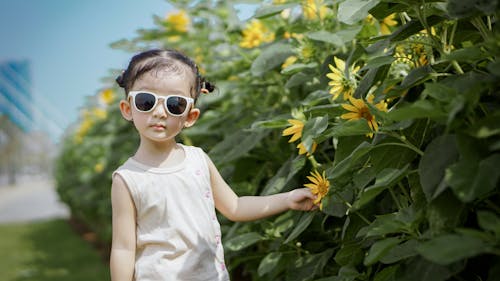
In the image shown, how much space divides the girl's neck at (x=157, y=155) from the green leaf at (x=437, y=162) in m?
0.71

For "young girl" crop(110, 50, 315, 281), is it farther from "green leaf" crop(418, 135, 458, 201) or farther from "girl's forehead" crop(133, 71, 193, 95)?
"green leaf" crop(418, 135, 458, 201)

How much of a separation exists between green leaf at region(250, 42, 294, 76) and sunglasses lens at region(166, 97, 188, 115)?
20.9 inches

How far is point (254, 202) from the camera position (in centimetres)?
193

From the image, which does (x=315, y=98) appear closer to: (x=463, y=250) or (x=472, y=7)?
(x=472, y=7)

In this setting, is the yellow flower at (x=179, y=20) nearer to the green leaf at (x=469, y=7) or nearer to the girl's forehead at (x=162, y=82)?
the girl's forehead at (x=162, y=82)

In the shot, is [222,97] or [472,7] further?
[222,97]

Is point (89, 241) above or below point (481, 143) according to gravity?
below

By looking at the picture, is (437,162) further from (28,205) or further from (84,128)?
(28,205)

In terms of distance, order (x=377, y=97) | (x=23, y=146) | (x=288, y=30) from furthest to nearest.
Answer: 1. (x=23, y=146)
2. (x=288, y=30)
3. (x=377, y=97)

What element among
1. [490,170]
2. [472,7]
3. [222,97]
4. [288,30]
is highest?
[472,7]

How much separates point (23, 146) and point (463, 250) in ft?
87.6

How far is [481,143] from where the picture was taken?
3.84 ft

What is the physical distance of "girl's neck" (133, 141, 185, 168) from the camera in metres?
1.77

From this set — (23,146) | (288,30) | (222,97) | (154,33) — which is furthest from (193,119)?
(23,146)
